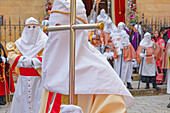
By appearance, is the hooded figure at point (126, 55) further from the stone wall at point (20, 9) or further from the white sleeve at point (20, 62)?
the stone wall at point (20, 9)

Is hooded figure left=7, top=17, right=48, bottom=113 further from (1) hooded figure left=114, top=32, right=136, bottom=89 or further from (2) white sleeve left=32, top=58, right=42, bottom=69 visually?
A: (1) hooded figure left=114, top=32, right=136, bottom=89

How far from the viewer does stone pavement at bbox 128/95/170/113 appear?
9477 mm

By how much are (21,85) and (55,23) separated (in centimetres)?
376

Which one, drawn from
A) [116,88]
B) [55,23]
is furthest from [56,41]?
[116,88]

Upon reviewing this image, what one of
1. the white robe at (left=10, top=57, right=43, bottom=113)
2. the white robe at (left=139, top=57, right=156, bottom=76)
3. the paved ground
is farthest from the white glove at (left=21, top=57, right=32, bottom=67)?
the white robe at (left=139, top=57, right=156, bottom=76)

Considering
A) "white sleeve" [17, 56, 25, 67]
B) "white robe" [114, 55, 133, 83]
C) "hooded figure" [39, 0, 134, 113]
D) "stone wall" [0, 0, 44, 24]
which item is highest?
"stone wall" [0, 0, 44, 24]

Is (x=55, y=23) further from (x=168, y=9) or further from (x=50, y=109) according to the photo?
(x=168, y=9)

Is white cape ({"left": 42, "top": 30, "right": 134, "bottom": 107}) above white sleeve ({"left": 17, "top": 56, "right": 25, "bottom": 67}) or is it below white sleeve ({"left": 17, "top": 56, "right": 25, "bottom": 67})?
above

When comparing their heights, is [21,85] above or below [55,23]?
below

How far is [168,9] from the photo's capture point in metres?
→ 20.4

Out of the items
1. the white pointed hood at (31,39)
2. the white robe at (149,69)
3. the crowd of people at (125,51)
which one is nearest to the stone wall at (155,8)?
the crowd of people at (125,51)

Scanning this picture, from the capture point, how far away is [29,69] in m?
6.58

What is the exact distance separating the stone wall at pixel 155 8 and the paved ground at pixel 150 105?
8.80m

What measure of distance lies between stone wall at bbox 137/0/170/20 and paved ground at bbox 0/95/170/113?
8800 millimetres
